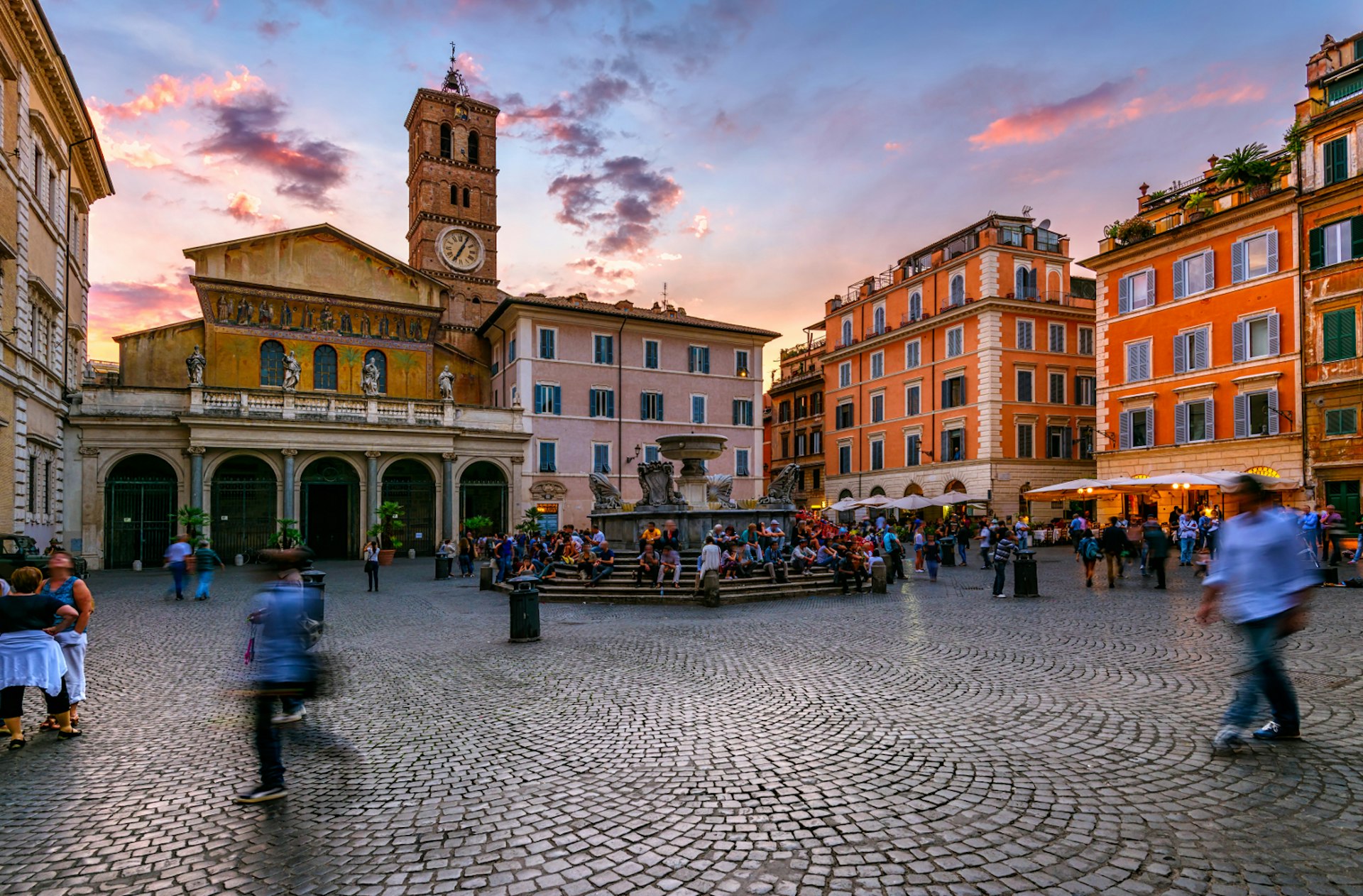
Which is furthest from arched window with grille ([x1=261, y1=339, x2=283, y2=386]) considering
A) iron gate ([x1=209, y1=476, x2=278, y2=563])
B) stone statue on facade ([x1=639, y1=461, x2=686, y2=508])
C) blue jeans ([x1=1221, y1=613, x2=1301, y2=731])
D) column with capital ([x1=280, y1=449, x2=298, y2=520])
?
blue jeans ([x1=1221, y1=613, x2=1301, y2=731])

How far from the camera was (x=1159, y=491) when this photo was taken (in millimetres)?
30438

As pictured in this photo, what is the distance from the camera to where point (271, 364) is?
35.1 metres

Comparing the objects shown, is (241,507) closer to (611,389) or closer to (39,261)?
(39,261)

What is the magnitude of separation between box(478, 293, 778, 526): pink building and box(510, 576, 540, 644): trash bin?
25.8 metres

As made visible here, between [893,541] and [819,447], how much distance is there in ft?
112

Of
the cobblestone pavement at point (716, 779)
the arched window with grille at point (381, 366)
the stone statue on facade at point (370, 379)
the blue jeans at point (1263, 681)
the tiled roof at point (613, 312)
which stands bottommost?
the cobblestone pavement at point (716, 779)

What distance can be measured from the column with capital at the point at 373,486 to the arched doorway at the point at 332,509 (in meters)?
1.10

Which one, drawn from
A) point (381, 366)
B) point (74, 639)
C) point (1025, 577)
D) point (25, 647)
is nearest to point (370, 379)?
point (381, 366)

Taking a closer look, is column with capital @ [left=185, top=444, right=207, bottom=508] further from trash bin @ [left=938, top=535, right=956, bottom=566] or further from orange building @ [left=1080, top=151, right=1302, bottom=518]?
orange building @ [left=1080, top=151, right=1302, bottom=518]

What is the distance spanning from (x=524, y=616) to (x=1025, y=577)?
34.0 feet

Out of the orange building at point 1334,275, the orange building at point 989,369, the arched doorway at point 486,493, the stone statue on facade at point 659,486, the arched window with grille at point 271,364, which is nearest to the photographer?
the stone statue on facade at point 659,486

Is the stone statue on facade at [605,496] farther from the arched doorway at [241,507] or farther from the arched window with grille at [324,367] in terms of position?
the arched window with grille at [324,367]

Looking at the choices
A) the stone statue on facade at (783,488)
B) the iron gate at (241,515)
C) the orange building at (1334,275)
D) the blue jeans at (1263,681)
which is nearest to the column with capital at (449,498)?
the iron gate at (241,515)

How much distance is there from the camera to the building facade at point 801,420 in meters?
54.0
